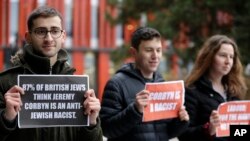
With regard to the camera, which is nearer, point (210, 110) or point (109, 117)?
point (109, 117)

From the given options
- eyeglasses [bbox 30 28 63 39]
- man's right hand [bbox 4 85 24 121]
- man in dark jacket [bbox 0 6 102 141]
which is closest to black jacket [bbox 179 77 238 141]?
man in dark jacket [bbox 0 6 102 141]

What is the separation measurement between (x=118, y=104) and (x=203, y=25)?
549 inches

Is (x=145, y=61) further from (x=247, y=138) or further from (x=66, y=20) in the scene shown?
(x=66, y=20)

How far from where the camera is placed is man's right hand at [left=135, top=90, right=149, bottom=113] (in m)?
3.58

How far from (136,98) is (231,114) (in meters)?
1.04

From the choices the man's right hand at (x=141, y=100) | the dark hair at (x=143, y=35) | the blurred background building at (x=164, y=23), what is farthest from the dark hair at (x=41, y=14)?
the blurred background building at (x=164, y=23)

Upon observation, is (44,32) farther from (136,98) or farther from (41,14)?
(136,98)

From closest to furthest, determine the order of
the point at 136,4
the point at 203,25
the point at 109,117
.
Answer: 1. the point at 109,117
2. the point at 203,25
3. the point at 136,4

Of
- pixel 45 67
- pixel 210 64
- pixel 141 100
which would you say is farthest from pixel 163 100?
pixel 45 67

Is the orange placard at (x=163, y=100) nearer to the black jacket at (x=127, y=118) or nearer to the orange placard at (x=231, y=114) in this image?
the black jacket at (x=127, y=118)

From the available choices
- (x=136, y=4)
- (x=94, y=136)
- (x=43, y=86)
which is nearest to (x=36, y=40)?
(x=43, y=86)

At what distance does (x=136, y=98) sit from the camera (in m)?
3.61

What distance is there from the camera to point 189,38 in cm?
1819

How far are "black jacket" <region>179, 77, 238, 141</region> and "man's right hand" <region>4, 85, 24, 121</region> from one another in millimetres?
1850
